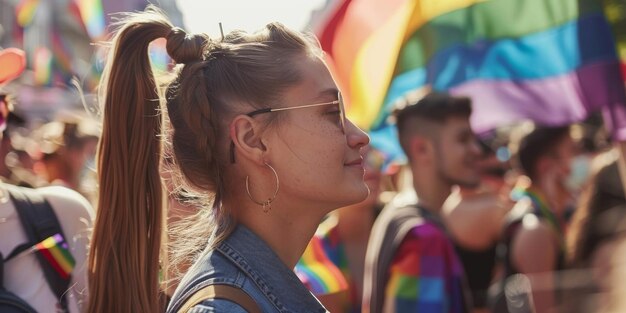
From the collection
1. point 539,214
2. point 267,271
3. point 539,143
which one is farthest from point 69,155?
point 267,271

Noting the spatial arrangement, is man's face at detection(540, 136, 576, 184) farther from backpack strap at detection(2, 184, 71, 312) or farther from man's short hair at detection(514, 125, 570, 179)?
backpack strap at detection(2, 184, 71, 312)

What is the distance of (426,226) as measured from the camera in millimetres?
4352

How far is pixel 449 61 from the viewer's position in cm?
575

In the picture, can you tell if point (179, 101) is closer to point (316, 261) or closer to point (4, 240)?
point (4, 240)

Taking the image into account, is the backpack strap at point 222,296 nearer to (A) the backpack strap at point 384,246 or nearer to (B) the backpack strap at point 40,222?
(B) the backpack strap at point 40,222

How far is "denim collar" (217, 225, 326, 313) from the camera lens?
2035 mm

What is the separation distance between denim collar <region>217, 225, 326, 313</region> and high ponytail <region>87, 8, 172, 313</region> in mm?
260

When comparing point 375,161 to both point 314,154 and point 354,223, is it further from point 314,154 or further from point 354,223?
point 314,154

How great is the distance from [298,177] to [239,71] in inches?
11.2

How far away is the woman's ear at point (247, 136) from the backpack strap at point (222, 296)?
1.27ft

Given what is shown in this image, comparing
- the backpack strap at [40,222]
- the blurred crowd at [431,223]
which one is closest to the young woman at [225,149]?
the blurred crowd at [431,223]

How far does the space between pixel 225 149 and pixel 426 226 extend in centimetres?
224

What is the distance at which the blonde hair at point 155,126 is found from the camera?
7.36ft

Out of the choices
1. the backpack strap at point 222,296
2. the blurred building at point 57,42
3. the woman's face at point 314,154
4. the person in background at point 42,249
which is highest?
the woman's face at point 314,154
